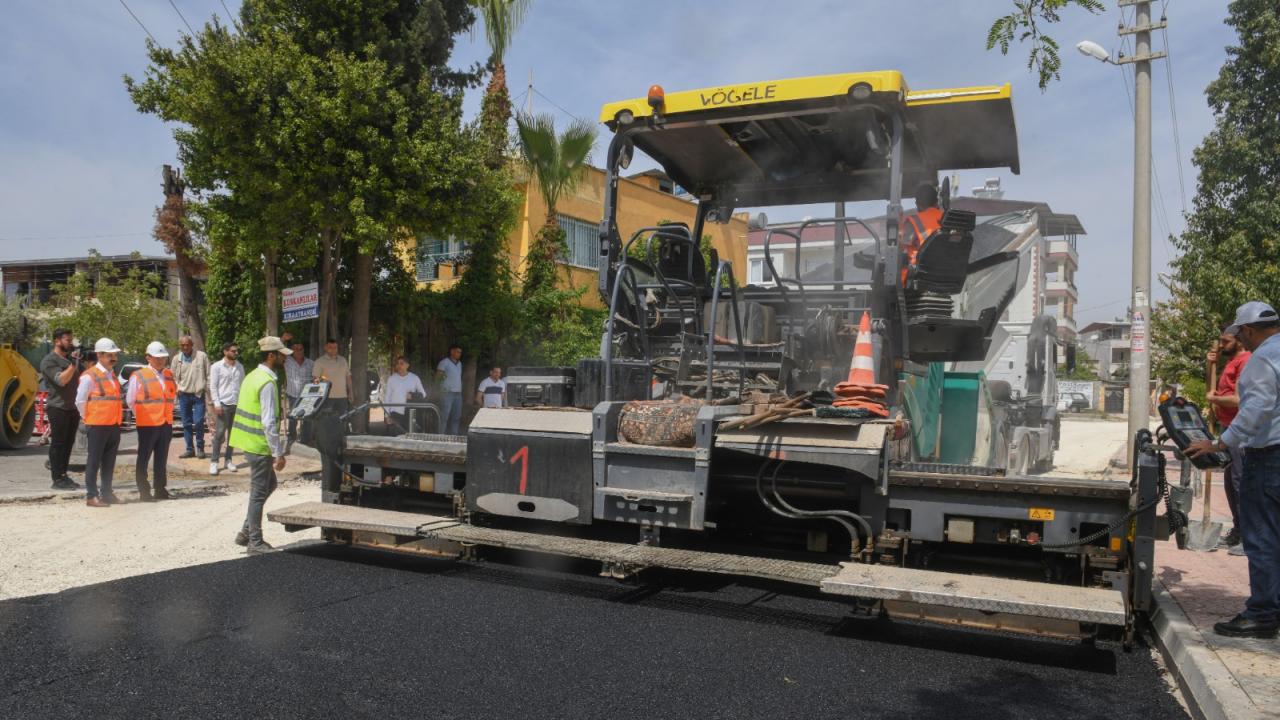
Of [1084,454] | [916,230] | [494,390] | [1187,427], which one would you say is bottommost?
[1084,454]

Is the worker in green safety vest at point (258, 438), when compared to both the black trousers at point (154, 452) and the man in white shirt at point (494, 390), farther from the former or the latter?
the man in white shirt at point (494, 390)

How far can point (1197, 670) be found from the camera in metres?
3.96

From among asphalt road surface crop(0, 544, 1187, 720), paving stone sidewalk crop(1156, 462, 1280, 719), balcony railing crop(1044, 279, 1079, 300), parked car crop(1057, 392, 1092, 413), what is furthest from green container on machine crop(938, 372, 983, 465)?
balcony railing crop(1044, 279, 1079, 300)

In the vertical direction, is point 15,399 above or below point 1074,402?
above

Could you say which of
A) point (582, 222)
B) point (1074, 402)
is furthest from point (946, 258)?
point (1074, 402)

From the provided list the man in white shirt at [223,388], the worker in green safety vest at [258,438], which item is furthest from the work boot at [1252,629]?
the man in white shirt at [223,388]

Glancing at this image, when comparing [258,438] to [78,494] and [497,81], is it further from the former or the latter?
[497,81]

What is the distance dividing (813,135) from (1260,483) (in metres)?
3.06

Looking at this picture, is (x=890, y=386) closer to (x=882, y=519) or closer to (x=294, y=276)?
(x=882, y=519)

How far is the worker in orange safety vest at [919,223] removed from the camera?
5.56m

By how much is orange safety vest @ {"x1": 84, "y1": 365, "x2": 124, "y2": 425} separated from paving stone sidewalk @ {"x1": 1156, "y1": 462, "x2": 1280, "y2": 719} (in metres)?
8.05

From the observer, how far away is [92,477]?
835 cm

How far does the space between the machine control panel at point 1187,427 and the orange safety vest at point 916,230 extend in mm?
1501

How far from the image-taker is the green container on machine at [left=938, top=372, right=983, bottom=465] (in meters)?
8.72
